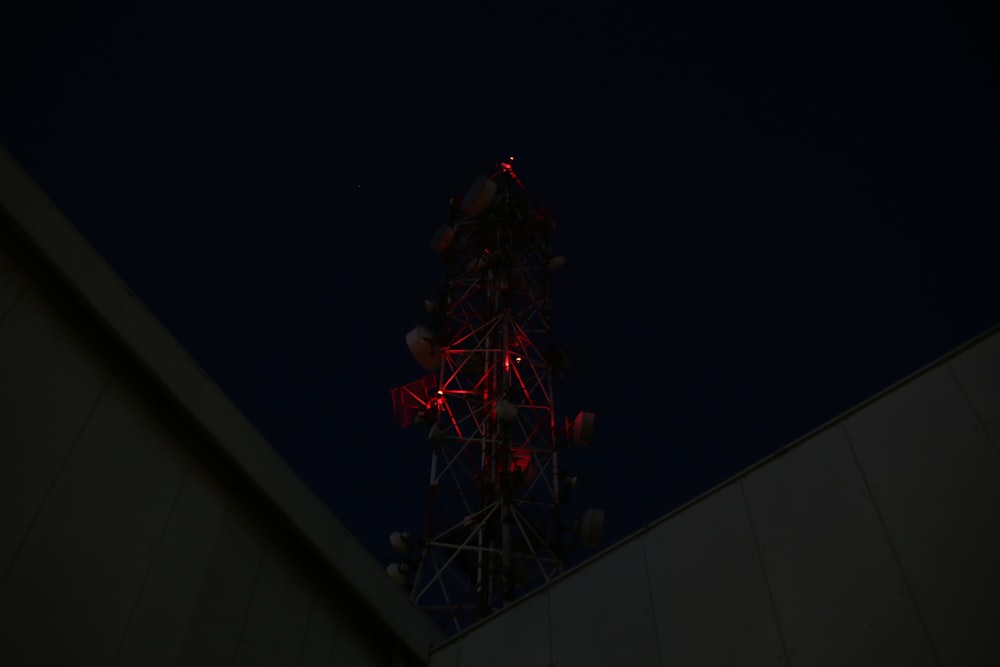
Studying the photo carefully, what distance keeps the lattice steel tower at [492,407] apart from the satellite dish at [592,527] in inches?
0.7

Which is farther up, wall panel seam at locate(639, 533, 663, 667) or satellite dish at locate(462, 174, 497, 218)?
satellite dish at locate(462, 174, 497, 218)

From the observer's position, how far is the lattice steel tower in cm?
1325

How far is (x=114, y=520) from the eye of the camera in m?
5.59

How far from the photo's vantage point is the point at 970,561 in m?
5.01

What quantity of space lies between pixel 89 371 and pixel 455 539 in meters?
8.91

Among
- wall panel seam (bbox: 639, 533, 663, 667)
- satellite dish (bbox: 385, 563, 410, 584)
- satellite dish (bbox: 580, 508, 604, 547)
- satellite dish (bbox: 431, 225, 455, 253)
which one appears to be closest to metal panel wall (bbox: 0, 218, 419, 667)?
wall panel seam (bbox: 639, 533, 663, 667)

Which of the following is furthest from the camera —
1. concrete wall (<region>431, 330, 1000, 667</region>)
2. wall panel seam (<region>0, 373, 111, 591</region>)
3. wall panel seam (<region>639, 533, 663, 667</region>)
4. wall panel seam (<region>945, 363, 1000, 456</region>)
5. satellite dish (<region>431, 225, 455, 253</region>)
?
satellite dish (<region>431, 225, 455, 253</region>)

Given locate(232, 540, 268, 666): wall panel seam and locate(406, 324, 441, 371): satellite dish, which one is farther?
locate(406, 324, 441, 371): satellite dish

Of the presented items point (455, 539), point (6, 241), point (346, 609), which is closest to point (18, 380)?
point (6, 241)

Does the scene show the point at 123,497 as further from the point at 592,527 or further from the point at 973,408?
the point at 592,527

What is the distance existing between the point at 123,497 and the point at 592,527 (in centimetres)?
900

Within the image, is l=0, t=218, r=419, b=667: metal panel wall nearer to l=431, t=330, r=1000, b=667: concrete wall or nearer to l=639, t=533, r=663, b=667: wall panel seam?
l=431, t=330, r=1000, b=667: concrete wall

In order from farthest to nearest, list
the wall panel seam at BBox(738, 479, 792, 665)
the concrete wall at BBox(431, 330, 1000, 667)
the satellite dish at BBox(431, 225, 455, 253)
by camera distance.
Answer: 1. the satellite dish at BBox(431, 225, 455, 253)
2. the wall panel seam at BBox(738, 479, 792, 665)
3. the concrete wall at BBox(431, 330, 1000, 667)

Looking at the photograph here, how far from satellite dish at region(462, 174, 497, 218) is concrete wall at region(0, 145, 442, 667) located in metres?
10.9
